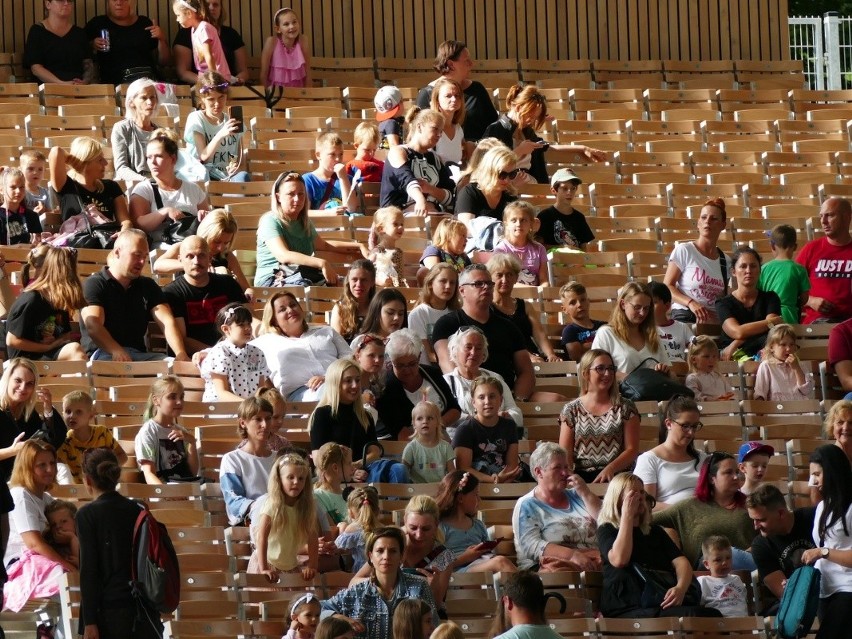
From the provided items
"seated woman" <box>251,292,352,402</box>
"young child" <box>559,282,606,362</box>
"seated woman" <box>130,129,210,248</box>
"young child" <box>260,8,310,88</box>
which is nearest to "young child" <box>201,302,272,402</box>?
"seated woman" <box>251,292,352,402</box>

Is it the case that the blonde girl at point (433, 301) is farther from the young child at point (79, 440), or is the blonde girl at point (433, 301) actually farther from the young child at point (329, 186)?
the young child at point (79, 440)

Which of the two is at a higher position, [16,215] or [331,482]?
[16,215]

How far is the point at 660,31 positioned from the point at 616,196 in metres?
3.89

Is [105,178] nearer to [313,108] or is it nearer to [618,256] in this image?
[313,108]

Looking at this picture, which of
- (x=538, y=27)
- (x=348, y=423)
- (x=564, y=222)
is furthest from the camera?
(x=538, y=27)

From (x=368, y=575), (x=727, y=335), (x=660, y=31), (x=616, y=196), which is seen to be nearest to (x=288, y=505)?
(x=368, y=575)

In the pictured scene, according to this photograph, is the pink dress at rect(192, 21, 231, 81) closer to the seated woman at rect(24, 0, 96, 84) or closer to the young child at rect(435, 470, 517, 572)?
the seated woman at rect(24, 0, 96, 84)

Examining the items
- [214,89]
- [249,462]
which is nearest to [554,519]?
[249,462]

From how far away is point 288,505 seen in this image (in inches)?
321

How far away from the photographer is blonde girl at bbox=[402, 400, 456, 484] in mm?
8977

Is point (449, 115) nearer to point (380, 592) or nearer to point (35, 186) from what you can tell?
point (35, 186)

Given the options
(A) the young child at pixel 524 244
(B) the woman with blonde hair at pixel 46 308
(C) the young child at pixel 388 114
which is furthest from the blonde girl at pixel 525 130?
(B) the woman with blonde hair at pixel 46 308

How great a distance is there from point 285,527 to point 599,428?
1900mm

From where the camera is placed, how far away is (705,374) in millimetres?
10328
